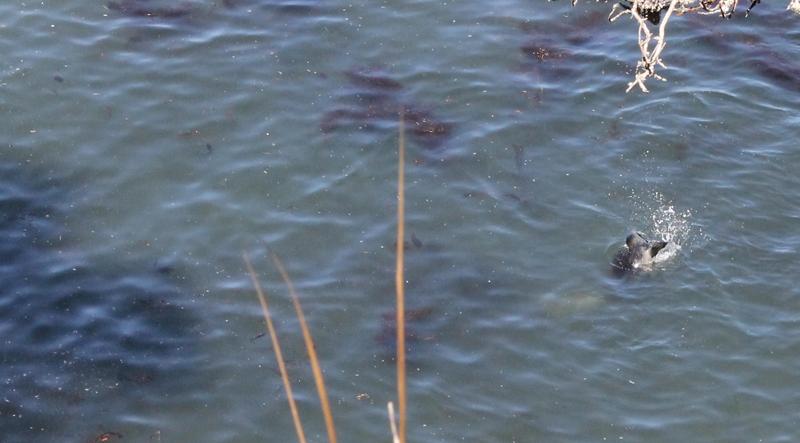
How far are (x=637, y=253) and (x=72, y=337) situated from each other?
476 centimetres

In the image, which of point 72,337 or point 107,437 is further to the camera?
point 72,337

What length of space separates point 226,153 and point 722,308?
4812 millimetres

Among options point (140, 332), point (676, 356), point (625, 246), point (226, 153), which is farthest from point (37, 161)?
point (676, 356)

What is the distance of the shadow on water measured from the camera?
5.53 meters

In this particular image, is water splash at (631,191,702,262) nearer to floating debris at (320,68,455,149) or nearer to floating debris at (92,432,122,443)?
floating debris at (320,68,455,149)

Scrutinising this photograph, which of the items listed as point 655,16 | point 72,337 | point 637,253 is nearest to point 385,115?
point 637,253

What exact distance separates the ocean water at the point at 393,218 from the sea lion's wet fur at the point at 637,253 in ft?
0.47

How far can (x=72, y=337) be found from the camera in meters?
6.02

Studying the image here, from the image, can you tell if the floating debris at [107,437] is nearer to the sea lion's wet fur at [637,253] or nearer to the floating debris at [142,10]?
the sea lion's wet fur at [637,253]

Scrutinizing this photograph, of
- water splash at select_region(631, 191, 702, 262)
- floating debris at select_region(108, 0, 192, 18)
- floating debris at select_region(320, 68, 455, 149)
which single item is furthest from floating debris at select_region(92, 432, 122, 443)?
floating debris at select_region(108, 0, 192, 18)

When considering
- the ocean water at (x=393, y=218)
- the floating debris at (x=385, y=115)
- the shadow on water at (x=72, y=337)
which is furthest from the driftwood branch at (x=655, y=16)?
the shadow on water at (x=72, y=337)

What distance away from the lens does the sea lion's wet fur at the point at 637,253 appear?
21.4 feet

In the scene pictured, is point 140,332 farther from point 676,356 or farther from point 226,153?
point 676,356

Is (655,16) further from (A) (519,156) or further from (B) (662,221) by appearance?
(B) (662,221)
